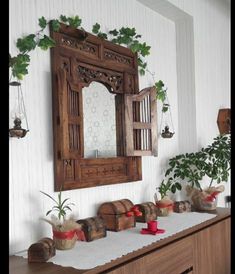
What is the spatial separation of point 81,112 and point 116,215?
0.68m

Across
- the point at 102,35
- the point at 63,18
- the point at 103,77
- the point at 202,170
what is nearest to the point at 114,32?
the point at 102,35

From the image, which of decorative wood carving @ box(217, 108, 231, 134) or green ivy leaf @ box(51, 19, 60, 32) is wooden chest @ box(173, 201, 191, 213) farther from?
green ivy leaf @ box(51, 19, 60, 32)

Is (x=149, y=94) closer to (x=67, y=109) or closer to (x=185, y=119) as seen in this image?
(x=185, y=119)

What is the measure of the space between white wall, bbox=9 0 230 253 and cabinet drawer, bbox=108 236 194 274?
547 mm

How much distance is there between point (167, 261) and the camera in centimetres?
200

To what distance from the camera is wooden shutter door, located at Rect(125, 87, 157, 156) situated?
2.56m

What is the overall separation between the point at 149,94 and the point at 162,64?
49 cm

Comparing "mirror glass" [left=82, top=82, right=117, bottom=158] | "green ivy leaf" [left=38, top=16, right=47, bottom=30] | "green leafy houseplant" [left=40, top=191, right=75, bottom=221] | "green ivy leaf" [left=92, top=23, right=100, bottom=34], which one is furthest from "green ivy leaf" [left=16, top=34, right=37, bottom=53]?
"green leafy houseplant" [left=40, top=191, right=75, bottom=221]

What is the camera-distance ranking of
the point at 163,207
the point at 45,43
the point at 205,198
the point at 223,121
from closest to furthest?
the point at 45,43, the point at 163,207, the point at 205,198, the point at 223,121

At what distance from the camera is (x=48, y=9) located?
2.06m

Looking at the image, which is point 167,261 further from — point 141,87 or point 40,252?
point 141,87

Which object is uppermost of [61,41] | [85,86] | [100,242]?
[61,41]

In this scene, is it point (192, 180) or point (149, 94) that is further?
point (192, 180)
